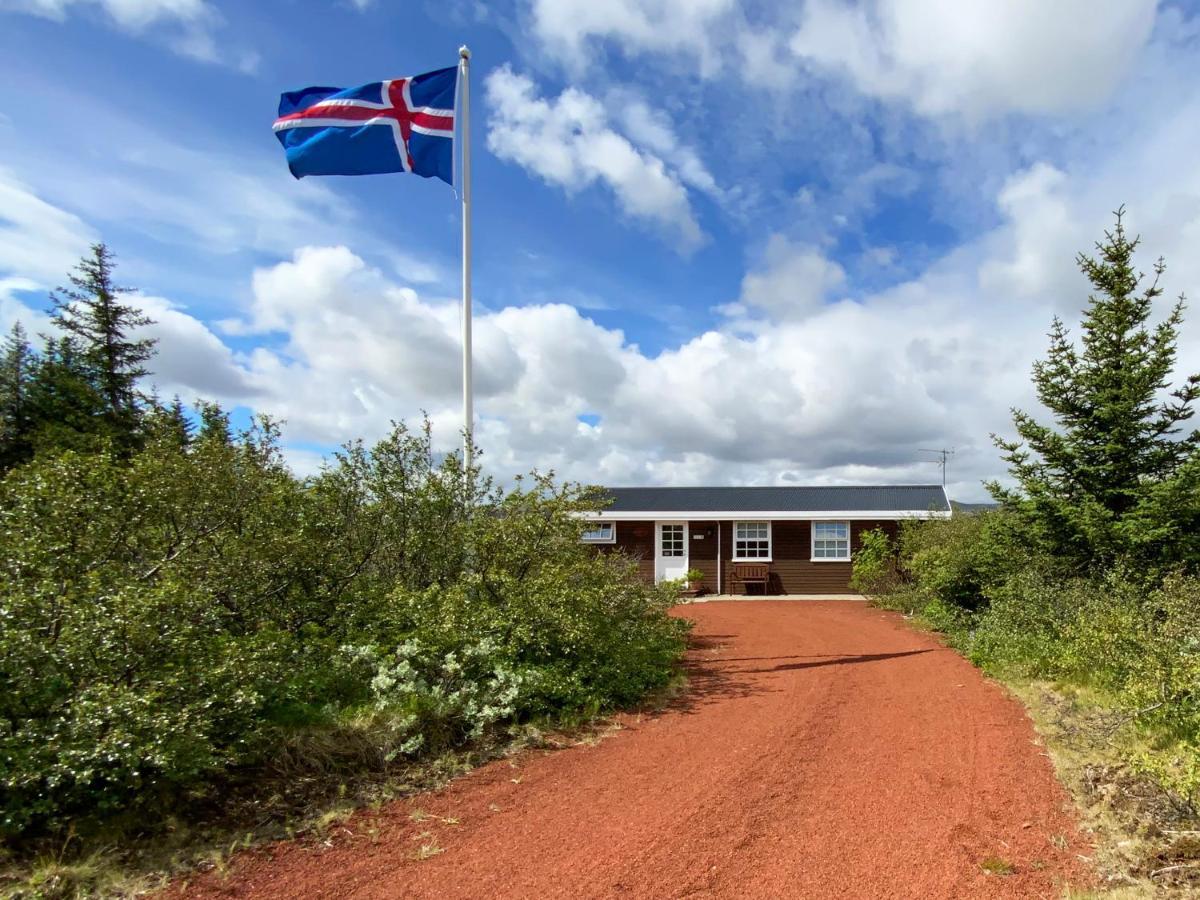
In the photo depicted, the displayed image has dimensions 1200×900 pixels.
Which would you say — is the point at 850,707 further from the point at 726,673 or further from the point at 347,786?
the point at 347,786

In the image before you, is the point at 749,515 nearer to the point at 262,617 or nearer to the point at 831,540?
the point at 831,540

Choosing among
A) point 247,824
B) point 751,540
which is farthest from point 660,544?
point 247,824

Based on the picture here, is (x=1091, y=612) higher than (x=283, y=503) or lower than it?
lower

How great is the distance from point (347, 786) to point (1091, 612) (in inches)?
291

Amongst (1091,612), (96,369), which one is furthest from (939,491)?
(96,369)

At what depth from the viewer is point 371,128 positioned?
8336mm

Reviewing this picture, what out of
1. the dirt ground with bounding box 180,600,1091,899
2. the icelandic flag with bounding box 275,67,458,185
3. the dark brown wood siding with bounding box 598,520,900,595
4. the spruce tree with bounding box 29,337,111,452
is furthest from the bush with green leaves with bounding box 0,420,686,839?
the spruce tree with bounding box 29,337,111,452

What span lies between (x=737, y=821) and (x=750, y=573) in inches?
631

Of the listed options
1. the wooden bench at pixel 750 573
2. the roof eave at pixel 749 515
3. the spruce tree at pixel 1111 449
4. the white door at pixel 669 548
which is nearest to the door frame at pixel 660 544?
the white door at pixel 669 548

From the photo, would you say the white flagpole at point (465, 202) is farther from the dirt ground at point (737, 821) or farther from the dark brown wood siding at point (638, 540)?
the dark brown wood siding at point (638, 540)

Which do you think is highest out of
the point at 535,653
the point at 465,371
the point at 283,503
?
the point at 465,371

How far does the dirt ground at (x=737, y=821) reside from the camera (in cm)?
337

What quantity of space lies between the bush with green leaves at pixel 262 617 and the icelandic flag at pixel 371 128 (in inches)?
138

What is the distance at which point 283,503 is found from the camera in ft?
20.6
